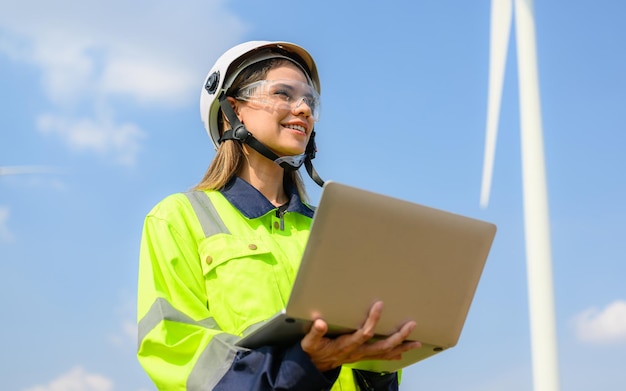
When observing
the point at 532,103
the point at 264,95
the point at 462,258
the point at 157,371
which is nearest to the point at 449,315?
the point at 462,258

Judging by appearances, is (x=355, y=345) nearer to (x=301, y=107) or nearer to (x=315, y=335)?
(x=315, y=335)

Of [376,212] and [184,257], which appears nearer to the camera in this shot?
[376,212]

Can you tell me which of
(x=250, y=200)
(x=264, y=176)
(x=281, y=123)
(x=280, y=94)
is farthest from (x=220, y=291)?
(x=280, y=94)

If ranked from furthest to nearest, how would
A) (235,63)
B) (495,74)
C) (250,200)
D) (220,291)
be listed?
(495,74) → (235,63) → (250,200) → (220,291)

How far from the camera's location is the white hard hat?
6.13m

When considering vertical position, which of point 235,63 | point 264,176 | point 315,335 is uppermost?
point 235,63

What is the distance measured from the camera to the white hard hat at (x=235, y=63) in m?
6.13

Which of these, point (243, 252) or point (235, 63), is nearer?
point (243, 252)

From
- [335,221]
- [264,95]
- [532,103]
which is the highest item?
[532,103]

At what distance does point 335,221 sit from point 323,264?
0.20 m

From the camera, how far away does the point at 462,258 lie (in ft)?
14.2

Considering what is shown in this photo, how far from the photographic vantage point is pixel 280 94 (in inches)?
229

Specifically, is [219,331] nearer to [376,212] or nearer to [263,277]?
[263,277]

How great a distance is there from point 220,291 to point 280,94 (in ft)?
4.92
